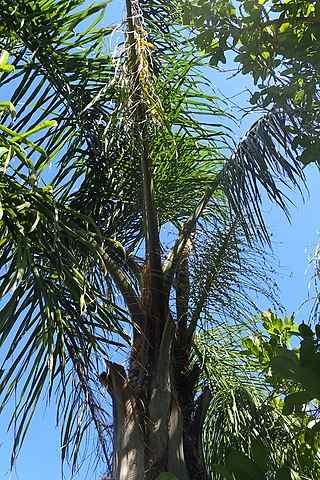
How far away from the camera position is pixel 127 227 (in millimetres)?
4316

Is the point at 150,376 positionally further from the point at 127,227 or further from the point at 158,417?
the point at 127,227

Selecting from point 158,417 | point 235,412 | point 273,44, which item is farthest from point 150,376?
point 273,44

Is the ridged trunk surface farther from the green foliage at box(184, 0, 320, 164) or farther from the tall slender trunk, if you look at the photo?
the green foliage at box(184, 0, 320, 164)

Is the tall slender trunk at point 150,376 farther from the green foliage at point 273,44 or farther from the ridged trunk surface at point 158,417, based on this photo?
the green foliage at point 273,44

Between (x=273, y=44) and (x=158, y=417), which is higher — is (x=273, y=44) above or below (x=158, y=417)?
above

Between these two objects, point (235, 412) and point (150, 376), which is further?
point (235, 412)

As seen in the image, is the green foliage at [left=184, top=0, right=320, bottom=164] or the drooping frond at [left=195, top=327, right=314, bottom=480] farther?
the drooping frond at [left=195, top=327, right=314, bottom=480]

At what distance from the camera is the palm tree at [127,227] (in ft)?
10.4

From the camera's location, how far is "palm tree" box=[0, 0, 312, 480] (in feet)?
10.4

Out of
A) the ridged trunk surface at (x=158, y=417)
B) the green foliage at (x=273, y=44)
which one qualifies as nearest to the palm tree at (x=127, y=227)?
the ridged trunk surface at (x=158, y=417)

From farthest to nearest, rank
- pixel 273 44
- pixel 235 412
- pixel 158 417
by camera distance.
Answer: pixel 235 412, pixel 158 417, pixel 273 44

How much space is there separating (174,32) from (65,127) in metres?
0.91

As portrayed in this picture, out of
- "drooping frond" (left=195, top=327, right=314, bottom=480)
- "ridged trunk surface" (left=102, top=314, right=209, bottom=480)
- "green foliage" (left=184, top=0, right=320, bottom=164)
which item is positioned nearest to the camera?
"green foliage" (left=184, top=0, right=320, bottom=164)

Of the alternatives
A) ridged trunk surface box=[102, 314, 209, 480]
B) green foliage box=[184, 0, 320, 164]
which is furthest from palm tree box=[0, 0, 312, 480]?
green foliage box=[184, 0, 320, 164]
